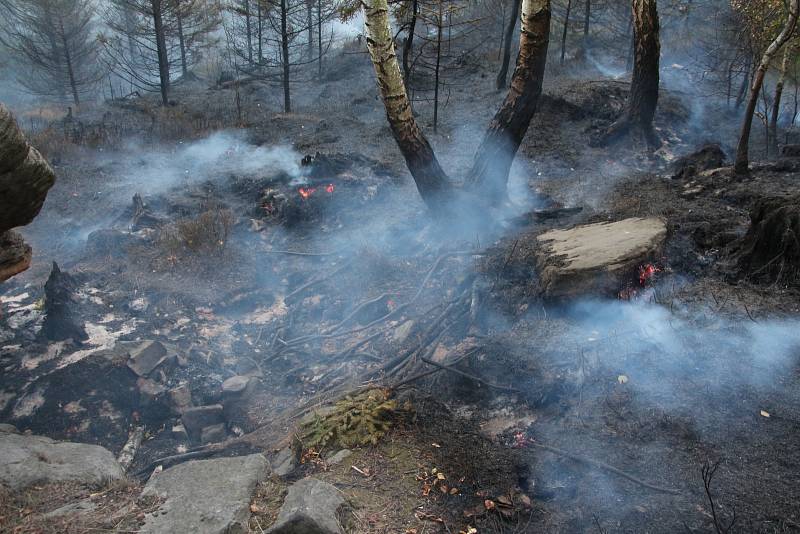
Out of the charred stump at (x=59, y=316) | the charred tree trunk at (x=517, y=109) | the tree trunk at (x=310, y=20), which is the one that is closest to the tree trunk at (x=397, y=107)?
the charred tree trunk at (x=517, y=109)

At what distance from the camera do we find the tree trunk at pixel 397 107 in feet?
19.1

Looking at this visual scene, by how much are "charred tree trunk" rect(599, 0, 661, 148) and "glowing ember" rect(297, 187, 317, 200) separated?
Answer: 602cm

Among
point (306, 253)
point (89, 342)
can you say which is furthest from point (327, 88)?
point (89, 342)

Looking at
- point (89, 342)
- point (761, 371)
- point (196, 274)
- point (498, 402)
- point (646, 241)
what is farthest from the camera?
point (196, 274)

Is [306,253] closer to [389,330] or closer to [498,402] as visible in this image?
[389,330]

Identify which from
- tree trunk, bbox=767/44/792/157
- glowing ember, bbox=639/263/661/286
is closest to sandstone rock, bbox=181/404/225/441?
glowing ember, bbox=639/263/661/286

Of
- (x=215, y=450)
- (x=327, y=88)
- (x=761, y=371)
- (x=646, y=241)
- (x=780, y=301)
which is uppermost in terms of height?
(x=327, y=88)

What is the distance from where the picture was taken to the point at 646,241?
5.05 metres

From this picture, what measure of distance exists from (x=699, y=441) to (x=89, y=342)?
6.25 metres

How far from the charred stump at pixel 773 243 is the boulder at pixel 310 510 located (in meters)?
4.18

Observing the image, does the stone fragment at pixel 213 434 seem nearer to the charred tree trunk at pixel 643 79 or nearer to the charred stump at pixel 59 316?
the charred stump at pixel 59 316

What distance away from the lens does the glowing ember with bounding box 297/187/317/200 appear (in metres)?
9.13

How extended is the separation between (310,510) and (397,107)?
4.98 metres

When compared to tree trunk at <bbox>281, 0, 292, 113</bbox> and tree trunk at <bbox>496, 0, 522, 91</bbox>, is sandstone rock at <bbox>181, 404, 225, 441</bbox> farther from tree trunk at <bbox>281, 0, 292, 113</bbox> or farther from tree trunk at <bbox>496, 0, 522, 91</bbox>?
tree trunk at <bbox>281, 0, 292, 113</bbox>
